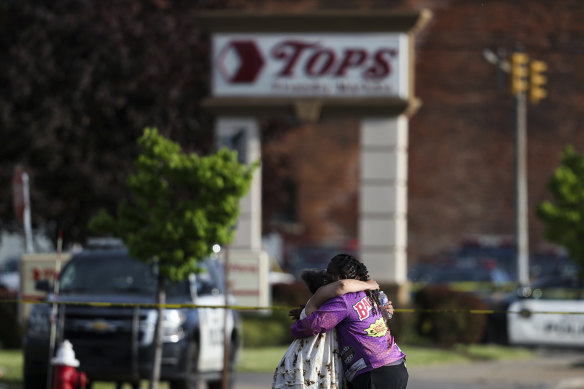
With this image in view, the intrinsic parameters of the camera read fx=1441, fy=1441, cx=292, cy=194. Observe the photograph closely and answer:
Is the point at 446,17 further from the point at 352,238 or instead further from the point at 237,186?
the point at 237,186

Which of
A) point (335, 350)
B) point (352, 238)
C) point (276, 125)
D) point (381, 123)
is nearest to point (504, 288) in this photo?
point (276, 125)

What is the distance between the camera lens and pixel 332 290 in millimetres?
8852

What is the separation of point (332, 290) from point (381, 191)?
1768 centimetres

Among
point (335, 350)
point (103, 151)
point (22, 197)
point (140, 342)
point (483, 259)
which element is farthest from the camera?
point (483, 259)

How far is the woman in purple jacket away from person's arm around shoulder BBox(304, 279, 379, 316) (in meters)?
0.03

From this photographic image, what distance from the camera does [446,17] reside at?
171 feet

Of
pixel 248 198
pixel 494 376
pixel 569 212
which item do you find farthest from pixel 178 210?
pixel 569 212

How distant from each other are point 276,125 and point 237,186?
18613mm

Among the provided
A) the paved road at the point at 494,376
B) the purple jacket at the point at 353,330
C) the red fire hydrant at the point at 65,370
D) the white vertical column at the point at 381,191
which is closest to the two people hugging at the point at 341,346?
the purple jacket at the point at 353,330

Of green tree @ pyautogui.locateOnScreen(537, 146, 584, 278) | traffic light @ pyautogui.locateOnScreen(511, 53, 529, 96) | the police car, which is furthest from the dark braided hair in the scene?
traffic light @ pyautogui.locateOnScreen(511, 53, 529, 96)

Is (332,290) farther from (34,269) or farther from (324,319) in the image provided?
(34,269)

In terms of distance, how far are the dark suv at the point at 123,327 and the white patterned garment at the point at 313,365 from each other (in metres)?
6.45

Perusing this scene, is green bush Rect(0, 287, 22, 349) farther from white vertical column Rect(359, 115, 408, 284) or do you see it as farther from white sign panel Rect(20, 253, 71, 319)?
white vertical column Rect(359, 115, 408, 284)

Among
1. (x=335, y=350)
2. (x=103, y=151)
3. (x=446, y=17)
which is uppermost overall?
(x=446, y=17)
